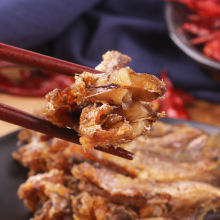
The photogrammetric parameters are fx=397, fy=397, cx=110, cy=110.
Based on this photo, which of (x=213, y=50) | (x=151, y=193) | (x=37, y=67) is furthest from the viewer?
(x=213, y=50)

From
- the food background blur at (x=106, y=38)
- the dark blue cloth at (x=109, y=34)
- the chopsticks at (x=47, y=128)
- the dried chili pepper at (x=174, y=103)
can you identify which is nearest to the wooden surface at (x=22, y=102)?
the food background blur at (x=106, y=38)

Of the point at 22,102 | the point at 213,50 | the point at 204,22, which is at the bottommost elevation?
the point at 22,102

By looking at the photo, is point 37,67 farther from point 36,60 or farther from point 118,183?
point 118,183

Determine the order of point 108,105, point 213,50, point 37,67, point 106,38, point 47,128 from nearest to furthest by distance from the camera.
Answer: point 108,105, point 37,67, point 47,128, point 213,50, point 106,38

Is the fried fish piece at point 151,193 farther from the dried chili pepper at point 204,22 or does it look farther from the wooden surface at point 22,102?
the dried chili pepper at point 204,22

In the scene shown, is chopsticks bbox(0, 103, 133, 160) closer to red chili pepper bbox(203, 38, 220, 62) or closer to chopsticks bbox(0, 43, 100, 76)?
chopsticks bbox(0, 43, 100, 76)

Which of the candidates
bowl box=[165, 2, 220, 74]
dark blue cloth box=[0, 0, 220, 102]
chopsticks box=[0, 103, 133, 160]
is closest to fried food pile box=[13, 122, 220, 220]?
chopsticks box=[0, 103, 133, 160]

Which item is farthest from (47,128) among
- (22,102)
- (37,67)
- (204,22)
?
(204,22)
